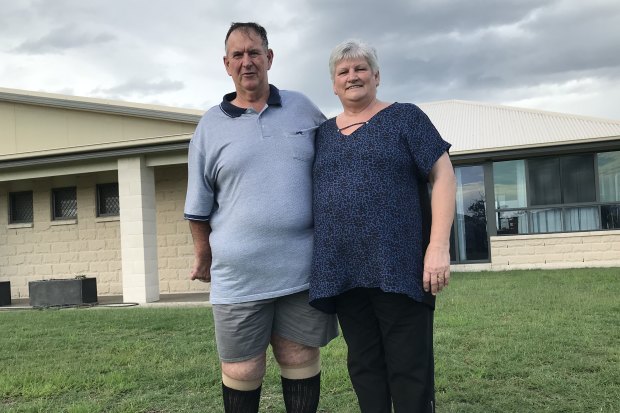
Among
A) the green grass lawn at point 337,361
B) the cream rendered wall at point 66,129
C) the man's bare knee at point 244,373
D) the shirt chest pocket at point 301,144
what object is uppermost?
the cream rendered wall at point 66,129

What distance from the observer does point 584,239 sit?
14.0 metres

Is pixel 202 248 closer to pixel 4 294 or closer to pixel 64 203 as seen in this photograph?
pixel 4 294

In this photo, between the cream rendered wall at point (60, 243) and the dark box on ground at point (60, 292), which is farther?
the cream rendered wall at point (60, 243)

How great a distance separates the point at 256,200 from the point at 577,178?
1376 cm

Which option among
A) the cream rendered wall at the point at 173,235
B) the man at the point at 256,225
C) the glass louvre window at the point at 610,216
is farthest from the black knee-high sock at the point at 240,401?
the glass louvre window at the point at 610,216

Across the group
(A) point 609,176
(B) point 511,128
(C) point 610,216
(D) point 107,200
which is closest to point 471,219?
(B) point 511,128

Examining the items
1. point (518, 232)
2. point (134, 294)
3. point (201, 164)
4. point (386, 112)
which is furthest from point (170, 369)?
point (518, 232)

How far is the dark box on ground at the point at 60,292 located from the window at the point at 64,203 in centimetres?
270

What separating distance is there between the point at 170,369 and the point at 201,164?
2.89 metres

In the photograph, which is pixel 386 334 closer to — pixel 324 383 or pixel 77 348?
pixel 324 383

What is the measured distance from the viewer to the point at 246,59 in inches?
104

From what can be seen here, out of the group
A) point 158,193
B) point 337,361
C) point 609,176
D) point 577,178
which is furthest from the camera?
point 577,178

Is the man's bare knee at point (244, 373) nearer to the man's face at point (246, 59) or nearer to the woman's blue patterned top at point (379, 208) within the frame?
the woman's blue patterned top at point (379, 208)

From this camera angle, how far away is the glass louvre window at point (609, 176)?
46.6 ft
